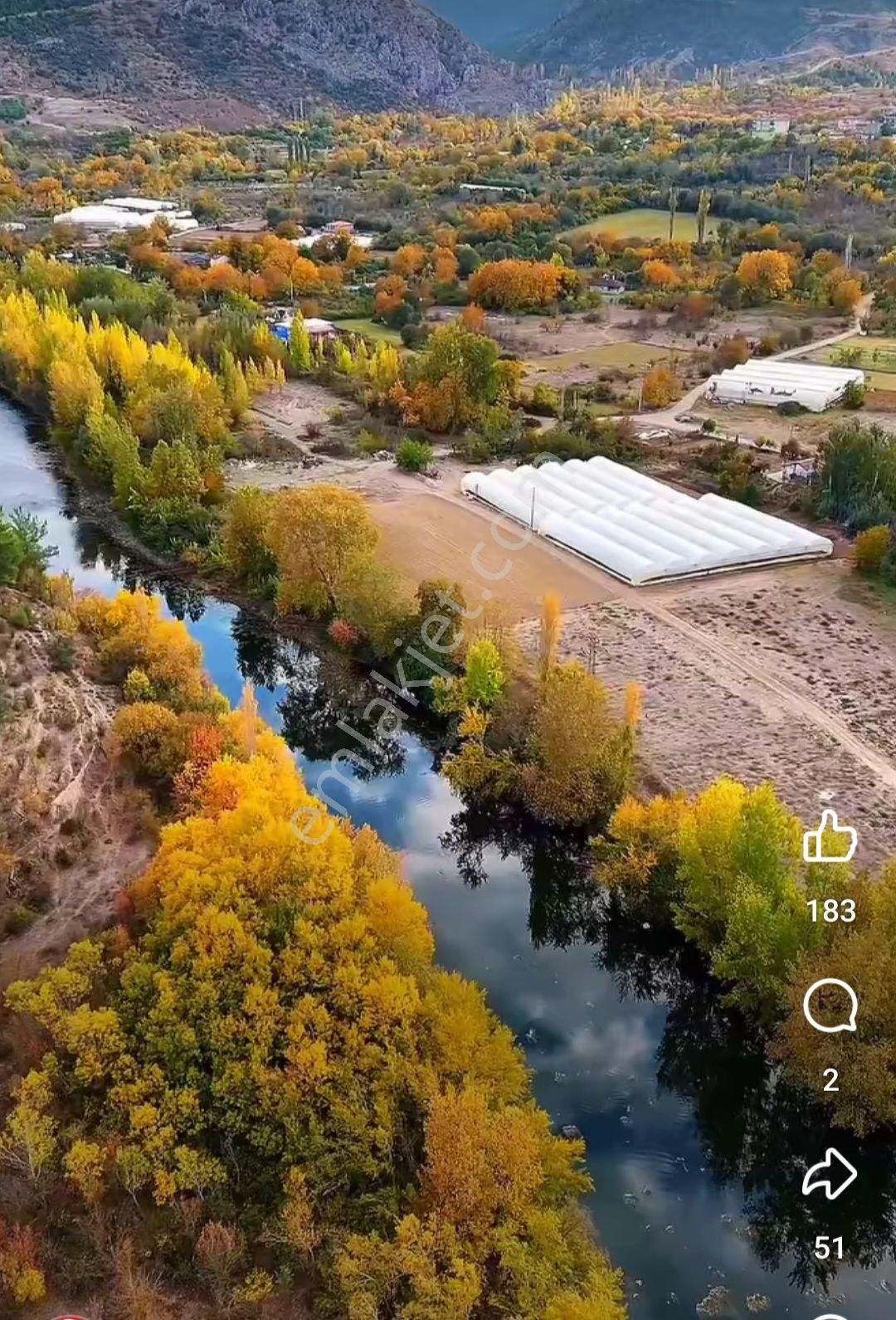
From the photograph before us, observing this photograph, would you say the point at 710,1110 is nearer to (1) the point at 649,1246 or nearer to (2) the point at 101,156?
(1) the point at 649,1246

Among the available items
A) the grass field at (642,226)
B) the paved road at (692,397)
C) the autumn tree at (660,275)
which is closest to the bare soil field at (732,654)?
the paved road at (692,397)

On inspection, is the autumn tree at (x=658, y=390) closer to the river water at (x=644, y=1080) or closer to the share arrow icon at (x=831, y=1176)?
the river water at (x=644, y=1080)

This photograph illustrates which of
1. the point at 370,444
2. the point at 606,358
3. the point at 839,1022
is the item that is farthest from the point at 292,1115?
the point at 606,358

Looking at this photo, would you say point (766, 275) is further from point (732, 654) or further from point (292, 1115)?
point (292, 1115)

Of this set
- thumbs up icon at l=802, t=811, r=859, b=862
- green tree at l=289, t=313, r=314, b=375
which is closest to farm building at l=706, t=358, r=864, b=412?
green tree at l=289, t=313, r=314, b=375

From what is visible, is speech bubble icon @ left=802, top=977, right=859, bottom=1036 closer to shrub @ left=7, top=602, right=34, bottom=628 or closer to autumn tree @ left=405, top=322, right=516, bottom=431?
shrub @ left=7, top=602, right=34, bottom=628

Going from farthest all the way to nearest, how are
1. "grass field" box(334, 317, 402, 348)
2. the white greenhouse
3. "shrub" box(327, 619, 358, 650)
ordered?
"grass field" box(334, 317, 402, 348)
the white greenhouse
"shrub" box(327, 619, 358, 650)
